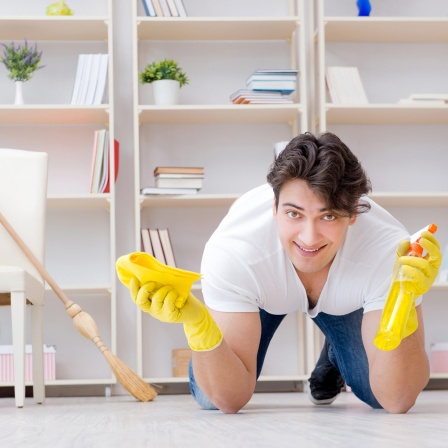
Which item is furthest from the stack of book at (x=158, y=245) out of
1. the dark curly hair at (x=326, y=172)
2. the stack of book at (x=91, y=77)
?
the dark curly hair at (x=326, y=172)

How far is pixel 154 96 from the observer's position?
12.2 feet

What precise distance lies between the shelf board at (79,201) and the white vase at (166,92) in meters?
0.48

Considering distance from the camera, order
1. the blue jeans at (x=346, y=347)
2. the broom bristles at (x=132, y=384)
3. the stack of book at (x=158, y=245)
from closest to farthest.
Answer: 1. the blue jeans at (x=346, y=347)
2. the broom bristles at (x=132, y=384)
3. the stack of book at (x=158, y=245)

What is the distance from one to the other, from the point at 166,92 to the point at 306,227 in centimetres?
205

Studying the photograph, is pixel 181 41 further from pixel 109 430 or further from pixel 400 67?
pixel 109 430

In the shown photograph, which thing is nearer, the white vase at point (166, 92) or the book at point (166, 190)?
the book at point (166, 190)

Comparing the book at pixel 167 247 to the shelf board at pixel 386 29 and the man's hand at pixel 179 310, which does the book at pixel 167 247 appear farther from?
the man's hand at pixel 179 310

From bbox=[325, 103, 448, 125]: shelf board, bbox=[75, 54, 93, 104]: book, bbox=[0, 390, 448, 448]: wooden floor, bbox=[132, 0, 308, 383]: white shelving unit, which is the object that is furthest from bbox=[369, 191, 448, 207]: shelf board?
bbox=[0, 390, 448, 448]: wooden floor

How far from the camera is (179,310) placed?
1605 mm

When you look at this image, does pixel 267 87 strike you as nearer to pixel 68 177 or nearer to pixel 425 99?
pixel 425 99

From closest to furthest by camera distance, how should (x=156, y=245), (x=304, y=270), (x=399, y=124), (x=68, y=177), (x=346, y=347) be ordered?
(x=304, y=270)
(x=346, y=347)
(x=156, y=245)
(x=68, y=177)
(x=399, y=124)

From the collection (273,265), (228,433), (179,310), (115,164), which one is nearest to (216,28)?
(115,164)

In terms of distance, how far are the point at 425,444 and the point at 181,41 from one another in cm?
318

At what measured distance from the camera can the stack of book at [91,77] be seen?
12.0 ft
